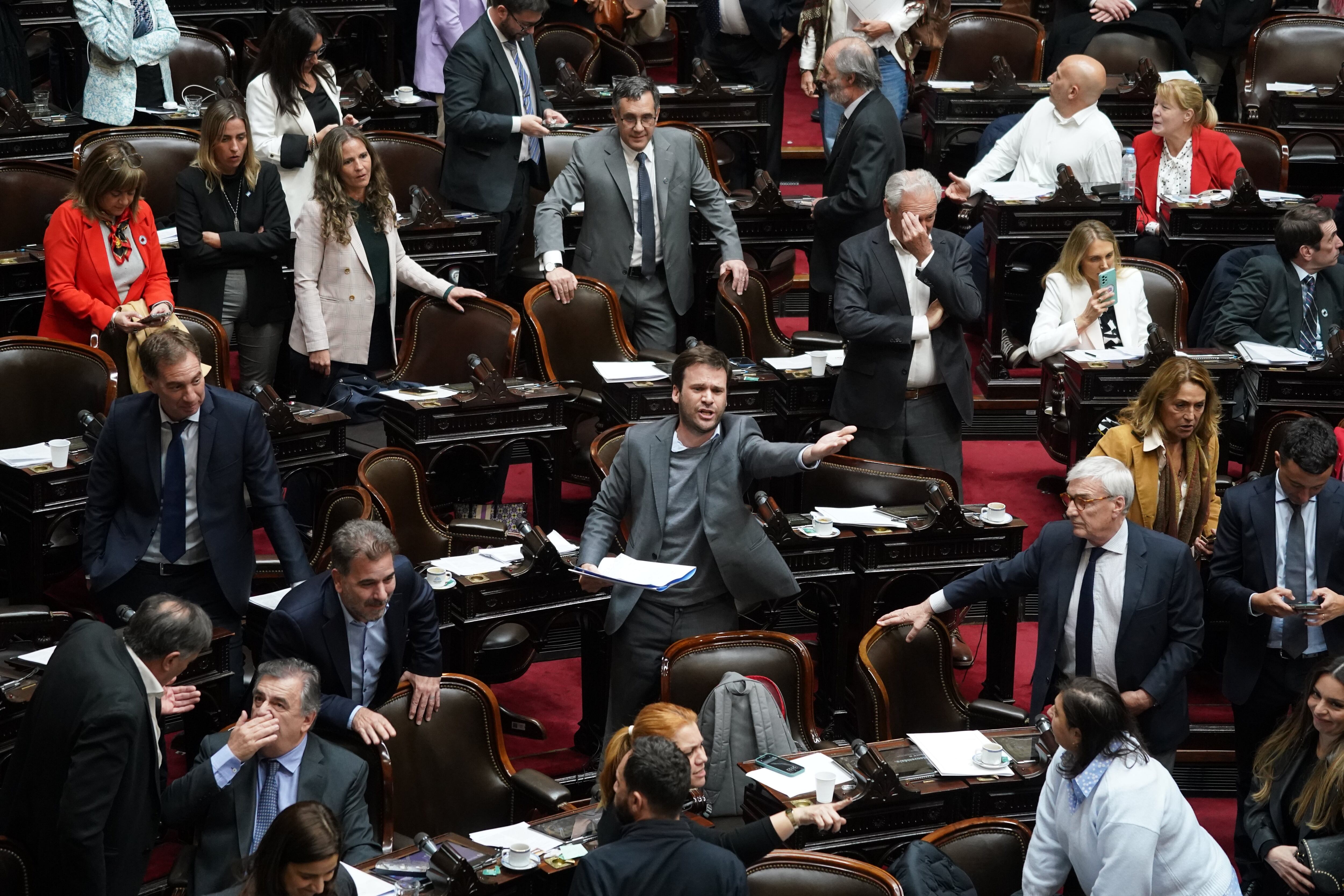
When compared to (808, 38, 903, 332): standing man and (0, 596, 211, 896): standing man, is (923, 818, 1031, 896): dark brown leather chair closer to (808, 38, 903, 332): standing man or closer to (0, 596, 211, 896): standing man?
(0, 596, 211, 896): standing man

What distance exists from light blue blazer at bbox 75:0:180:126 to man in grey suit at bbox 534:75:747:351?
1.96 m

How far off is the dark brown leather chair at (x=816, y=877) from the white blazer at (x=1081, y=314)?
10.2 feet

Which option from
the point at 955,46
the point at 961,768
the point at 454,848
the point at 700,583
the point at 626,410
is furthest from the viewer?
the point at 955,46

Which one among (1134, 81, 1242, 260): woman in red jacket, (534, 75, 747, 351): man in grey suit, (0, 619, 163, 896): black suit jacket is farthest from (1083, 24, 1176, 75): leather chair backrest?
(0, 619, 163, 896): black suit jacket

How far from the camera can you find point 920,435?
5.79m

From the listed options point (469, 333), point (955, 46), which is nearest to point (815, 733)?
point (469, 333)

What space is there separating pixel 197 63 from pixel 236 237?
2184mm

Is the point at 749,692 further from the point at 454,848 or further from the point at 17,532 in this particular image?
the point at 17,532

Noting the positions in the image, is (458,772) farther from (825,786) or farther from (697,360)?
(697,360)

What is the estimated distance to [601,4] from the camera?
8.95 m

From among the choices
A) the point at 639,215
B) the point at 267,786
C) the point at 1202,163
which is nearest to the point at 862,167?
the point at 639,215

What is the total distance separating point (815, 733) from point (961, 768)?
0.71m

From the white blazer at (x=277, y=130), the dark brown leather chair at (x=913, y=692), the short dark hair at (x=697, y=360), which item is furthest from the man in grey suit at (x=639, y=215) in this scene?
the dark brown leather chair at (x=913, y=692)

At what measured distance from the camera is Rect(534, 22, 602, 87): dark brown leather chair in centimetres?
866
